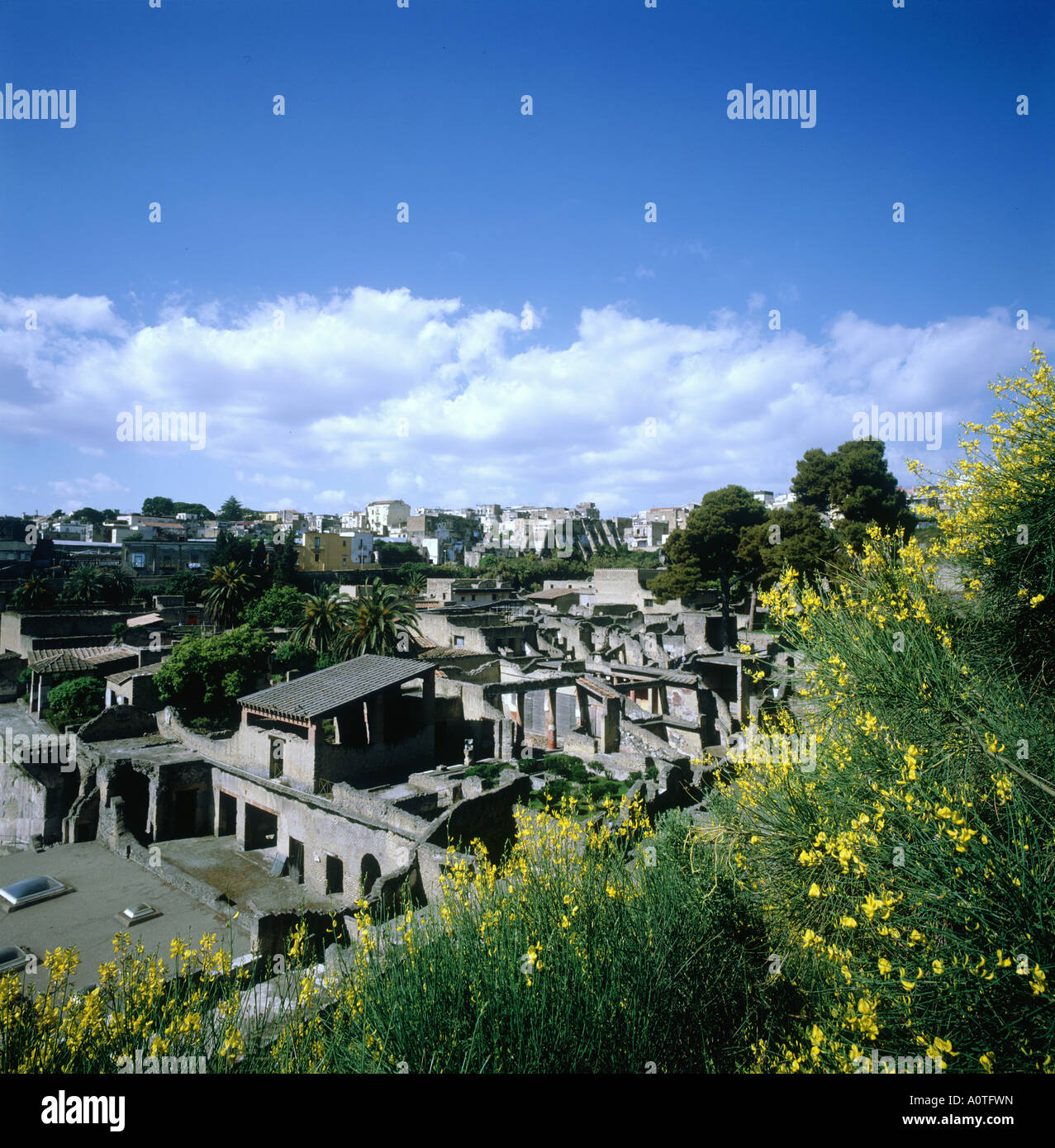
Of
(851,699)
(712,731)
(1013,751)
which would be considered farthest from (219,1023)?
(712,731)

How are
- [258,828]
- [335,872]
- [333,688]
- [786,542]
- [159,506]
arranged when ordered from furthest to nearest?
[159,506]
[786,542]
[333,688]
[258,828]
[335,872]

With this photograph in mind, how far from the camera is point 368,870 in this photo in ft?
51.4

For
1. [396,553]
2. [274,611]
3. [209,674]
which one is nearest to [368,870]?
[209,674]

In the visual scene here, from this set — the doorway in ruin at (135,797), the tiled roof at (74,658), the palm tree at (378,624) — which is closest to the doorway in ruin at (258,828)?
the doorway in ruin at (135,797)

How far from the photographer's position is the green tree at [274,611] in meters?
48.5

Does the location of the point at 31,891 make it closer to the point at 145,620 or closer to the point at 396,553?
the point at 145,620

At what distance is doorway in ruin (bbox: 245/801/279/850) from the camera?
19875mm

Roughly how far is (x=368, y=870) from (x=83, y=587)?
5733cm

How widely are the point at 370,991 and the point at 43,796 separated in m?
23.6

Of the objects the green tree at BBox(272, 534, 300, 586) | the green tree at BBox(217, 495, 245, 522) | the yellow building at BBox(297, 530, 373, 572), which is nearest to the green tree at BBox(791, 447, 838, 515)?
the green tree at BBox(272, 534, 300, 586)

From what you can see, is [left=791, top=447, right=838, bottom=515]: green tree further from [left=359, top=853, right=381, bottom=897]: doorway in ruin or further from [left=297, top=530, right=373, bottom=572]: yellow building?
[left=297, top=530, right=373, bottom=572]: yellow building

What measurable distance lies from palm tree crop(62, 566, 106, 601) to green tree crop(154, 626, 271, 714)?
3401cm
